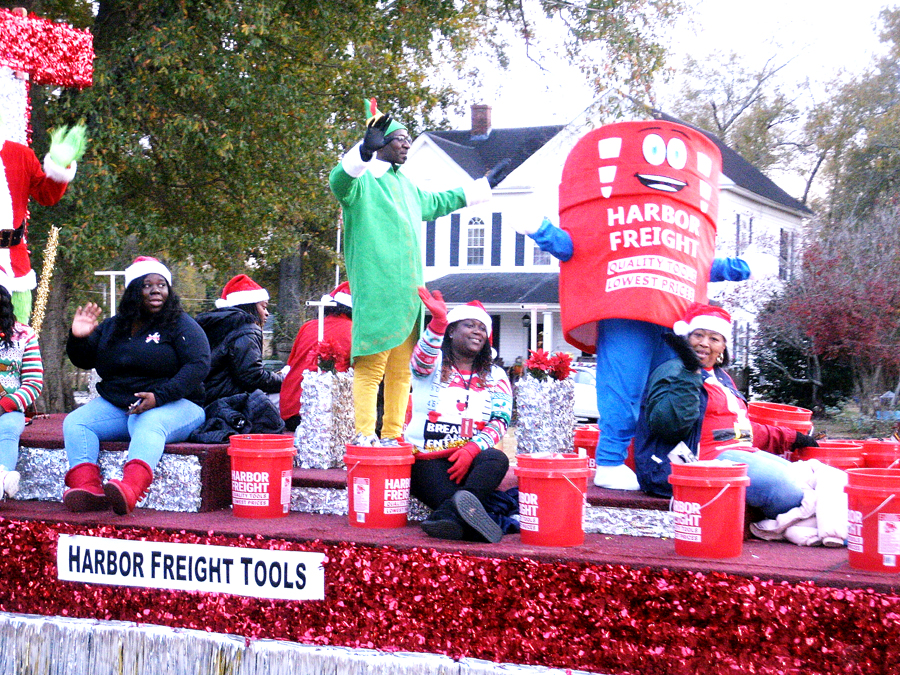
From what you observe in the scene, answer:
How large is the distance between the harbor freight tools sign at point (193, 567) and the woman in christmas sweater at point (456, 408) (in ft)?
2.14

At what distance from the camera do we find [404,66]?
13828 millimetres

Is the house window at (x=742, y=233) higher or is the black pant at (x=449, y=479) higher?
the house window at (x=742, y=233)

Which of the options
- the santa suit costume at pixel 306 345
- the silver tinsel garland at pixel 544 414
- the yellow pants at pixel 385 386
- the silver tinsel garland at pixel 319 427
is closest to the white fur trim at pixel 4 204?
the santa suit costume at pixel 306 345

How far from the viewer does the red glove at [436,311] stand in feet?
13.6

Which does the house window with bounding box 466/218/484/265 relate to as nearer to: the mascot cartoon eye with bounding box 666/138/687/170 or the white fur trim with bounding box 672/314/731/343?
the mascot cartoon eye with bounding box 666/138/687/170

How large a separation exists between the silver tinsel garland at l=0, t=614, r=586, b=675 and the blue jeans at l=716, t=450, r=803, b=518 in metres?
1.07

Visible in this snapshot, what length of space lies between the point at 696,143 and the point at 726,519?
6.43 ft

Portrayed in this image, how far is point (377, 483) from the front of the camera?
388 centimetres

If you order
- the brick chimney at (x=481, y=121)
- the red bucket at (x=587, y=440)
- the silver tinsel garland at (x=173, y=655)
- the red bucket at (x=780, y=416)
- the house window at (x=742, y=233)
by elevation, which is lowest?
the silver tinsel garland at (x=173, y=655)

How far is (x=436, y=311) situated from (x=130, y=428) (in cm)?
160

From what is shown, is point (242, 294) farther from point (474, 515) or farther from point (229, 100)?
point (229, 100)

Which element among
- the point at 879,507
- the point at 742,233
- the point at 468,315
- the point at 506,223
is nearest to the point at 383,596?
the point at 468,315

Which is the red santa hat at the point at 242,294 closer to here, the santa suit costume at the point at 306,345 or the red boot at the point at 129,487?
the santa suit costume at the point at 306,345

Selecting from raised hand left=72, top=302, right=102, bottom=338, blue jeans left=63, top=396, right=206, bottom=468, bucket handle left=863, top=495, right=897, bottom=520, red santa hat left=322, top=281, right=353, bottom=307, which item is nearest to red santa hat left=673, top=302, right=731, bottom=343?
bucket handle left=863, top=495, right=897, bottom=520
